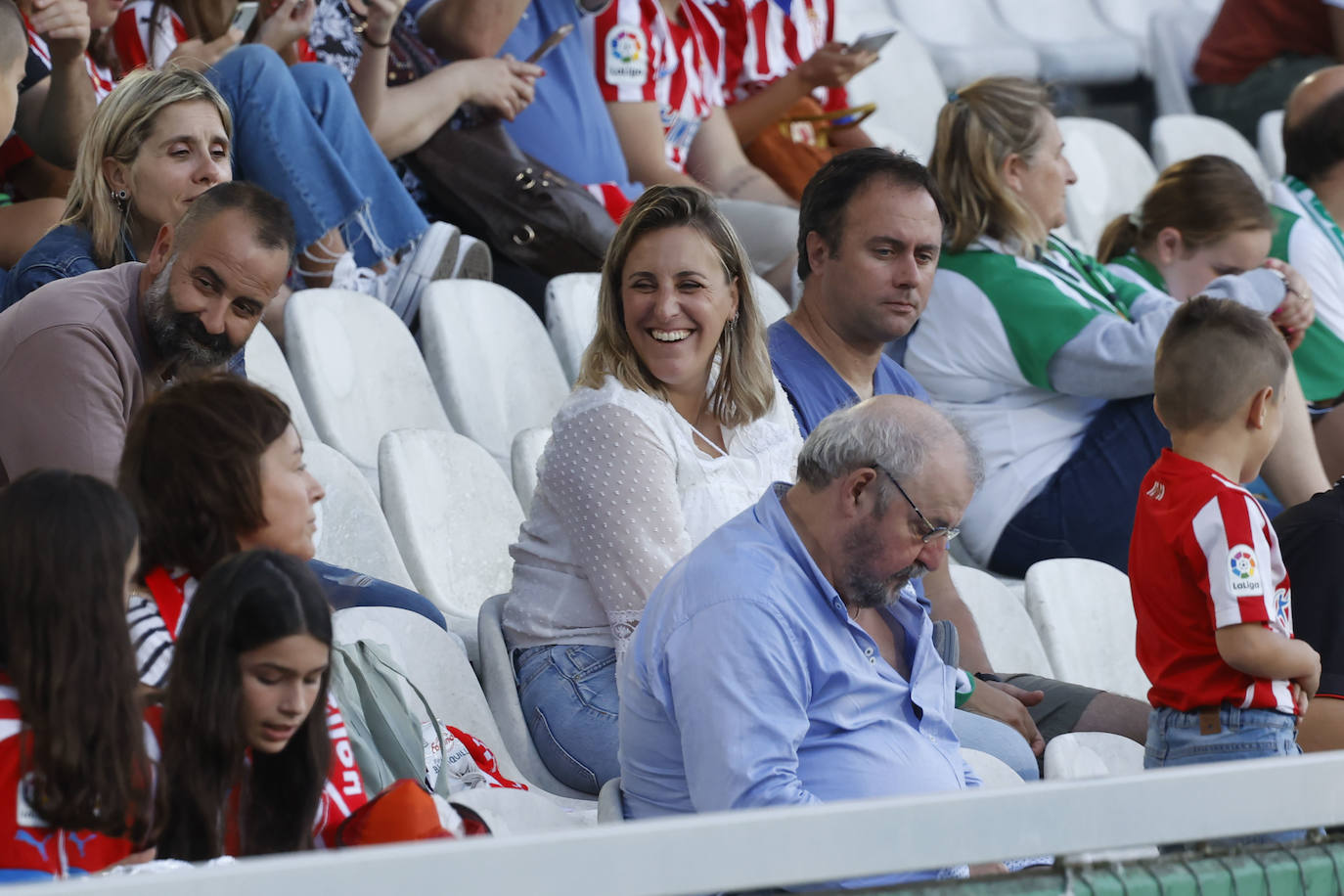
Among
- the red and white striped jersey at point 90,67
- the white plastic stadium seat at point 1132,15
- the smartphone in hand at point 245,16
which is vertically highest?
the white plastic stadium seat at point 1132,15

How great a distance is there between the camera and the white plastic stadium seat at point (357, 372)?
3.10 m

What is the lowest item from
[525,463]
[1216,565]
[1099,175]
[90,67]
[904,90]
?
[525,463]

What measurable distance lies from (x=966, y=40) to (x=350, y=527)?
4330 millimetres

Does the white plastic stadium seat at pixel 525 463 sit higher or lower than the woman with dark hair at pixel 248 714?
lower

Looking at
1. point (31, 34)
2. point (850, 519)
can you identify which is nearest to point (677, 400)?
point (850, 519)

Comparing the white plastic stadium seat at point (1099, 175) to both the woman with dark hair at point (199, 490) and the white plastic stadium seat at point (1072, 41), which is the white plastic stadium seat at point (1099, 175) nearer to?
the white plastic stadium seat at point (1072, 41)

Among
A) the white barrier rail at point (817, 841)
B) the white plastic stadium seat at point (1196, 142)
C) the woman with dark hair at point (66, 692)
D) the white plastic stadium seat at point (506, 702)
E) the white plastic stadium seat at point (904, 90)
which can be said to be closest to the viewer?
the white barrier rail at point (817, 841)

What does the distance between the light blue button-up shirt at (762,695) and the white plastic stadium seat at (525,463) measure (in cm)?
113

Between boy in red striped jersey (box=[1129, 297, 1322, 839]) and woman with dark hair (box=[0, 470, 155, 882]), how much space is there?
1.36 metres

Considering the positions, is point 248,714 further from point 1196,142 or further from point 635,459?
point 1196,142

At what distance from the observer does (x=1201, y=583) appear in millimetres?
2172

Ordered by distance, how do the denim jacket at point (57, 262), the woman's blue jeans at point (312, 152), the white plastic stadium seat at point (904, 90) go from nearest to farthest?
the denim jacket at point (57, 262) → the woman's blue jeans at point (312, 152) → the white plastic stadium seat at point (904, 90)

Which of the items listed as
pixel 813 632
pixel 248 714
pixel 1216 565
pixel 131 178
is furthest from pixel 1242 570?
pixel 131 178

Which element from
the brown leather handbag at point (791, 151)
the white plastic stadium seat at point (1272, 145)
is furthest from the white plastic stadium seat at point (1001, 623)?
the white plastic stadium seat at point (1272, 145)
